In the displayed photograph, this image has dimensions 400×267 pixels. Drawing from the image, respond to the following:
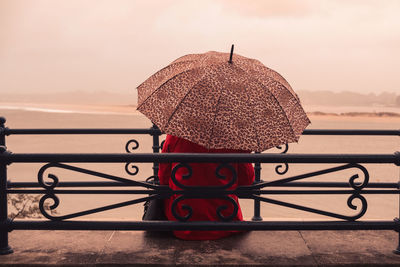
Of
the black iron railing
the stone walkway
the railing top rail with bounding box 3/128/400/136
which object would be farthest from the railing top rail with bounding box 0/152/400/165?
the railing top rail with bounding box 3/128/400/136

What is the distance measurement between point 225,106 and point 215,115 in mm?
108

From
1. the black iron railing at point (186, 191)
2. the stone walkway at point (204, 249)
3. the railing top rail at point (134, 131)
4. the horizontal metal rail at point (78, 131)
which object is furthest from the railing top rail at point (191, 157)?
the horizontal metal rail at point (78, 131)

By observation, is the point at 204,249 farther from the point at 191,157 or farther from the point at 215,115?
the point at 215,115

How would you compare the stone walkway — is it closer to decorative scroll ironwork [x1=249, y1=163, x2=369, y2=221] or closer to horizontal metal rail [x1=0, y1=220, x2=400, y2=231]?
horizontal metal rail [x1=0, y1=220, x2=400, y2=231]

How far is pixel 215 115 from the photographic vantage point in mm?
3395

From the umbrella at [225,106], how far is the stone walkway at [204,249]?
0.90 m

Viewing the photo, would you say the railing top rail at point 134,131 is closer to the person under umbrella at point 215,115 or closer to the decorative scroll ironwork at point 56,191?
the person under umbrella at point 215,115

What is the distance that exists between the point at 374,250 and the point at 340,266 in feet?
1.58

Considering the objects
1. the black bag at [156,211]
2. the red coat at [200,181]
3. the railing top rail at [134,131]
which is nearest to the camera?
the red coat at [200,181]

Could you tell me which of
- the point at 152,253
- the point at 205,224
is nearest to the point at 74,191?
the point at 152,253

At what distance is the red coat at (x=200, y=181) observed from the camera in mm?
3672

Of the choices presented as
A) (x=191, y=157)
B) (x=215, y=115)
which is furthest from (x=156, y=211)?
(x=215, y=115)

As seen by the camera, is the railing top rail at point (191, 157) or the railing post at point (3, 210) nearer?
the railing top rail at point (191, 157)

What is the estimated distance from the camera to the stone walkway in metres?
3.46
